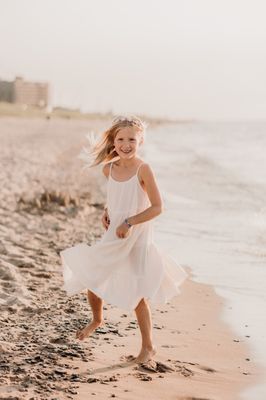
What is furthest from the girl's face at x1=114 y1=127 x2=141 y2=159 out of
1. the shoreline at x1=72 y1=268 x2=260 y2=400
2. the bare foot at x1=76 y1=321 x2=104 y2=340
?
the shoreline at x1=72 y1=268 x2=260 y2=400

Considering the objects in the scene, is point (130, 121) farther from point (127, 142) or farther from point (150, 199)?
point (150, 199)

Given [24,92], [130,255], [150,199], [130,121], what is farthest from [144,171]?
[24,92]

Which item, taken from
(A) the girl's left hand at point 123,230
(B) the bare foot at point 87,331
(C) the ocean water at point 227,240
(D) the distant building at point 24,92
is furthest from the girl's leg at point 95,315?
(D) the distant building at point 24,92

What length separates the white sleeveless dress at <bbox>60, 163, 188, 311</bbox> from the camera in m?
3.82

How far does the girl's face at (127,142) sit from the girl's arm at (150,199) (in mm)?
148

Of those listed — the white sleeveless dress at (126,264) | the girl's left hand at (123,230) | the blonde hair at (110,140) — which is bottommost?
the white sleeveless dress at (126,264)

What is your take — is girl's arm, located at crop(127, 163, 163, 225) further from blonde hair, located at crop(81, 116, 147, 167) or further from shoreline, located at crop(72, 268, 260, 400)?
shoreline, located at crop(72, 268, 260, 400)

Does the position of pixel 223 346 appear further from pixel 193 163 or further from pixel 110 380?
pixel 193 163

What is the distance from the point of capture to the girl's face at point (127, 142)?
13.0 feet

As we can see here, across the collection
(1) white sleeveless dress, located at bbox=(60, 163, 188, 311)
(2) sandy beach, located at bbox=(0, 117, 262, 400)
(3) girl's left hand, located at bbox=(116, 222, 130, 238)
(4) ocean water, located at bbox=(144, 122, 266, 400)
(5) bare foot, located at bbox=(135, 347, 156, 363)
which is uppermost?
(3) girl's left hand, located at bbox=(116, 222, 130, 238)

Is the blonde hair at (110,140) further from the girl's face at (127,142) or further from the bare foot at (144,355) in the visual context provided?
the bare foot at (144,355)

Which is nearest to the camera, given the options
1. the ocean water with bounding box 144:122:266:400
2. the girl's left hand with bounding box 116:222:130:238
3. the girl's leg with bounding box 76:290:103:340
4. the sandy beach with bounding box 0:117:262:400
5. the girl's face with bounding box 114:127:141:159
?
the sandy beach with bounding box 0:117:262:400

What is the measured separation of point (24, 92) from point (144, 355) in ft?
577

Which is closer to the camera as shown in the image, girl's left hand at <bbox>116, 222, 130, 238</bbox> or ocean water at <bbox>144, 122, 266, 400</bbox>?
girl's left hand at <bbox>116, 222, 130, 238</bbox>
